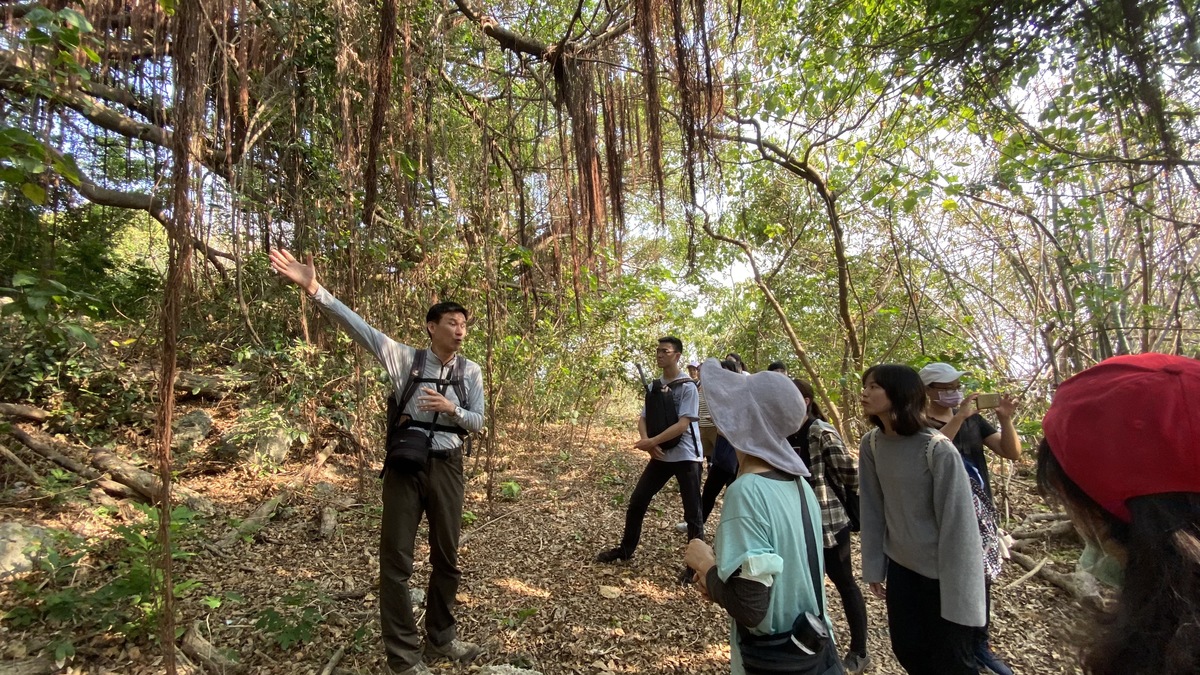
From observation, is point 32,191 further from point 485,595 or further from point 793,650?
point 485,595

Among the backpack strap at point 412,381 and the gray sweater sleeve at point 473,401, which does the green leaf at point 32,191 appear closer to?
the backpack strap at point 412,381

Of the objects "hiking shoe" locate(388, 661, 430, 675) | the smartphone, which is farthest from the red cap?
"hiking shoe" locate(388, 661, 430, 675)

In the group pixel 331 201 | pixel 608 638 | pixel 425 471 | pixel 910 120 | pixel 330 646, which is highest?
pixel 910 120

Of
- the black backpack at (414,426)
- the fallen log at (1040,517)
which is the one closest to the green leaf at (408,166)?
the black backpack at (414,426)

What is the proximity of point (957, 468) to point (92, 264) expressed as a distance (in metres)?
6.70

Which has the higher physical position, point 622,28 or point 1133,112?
point 622,28

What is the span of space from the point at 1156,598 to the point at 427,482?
2373mm

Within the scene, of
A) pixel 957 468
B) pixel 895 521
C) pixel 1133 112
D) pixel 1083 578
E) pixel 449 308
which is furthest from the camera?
pixel 1083 578

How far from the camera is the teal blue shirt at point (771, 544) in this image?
4.08ft

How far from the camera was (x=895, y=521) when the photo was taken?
1.89 meters

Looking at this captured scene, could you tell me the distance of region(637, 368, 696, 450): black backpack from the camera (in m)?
3.49

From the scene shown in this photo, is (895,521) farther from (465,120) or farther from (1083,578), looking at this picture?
(465,120)

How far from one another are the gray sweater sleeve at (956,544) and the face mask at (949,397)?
0.74 metres

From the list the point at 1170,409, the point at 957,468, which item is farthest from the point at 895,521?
the point at 1170,409
